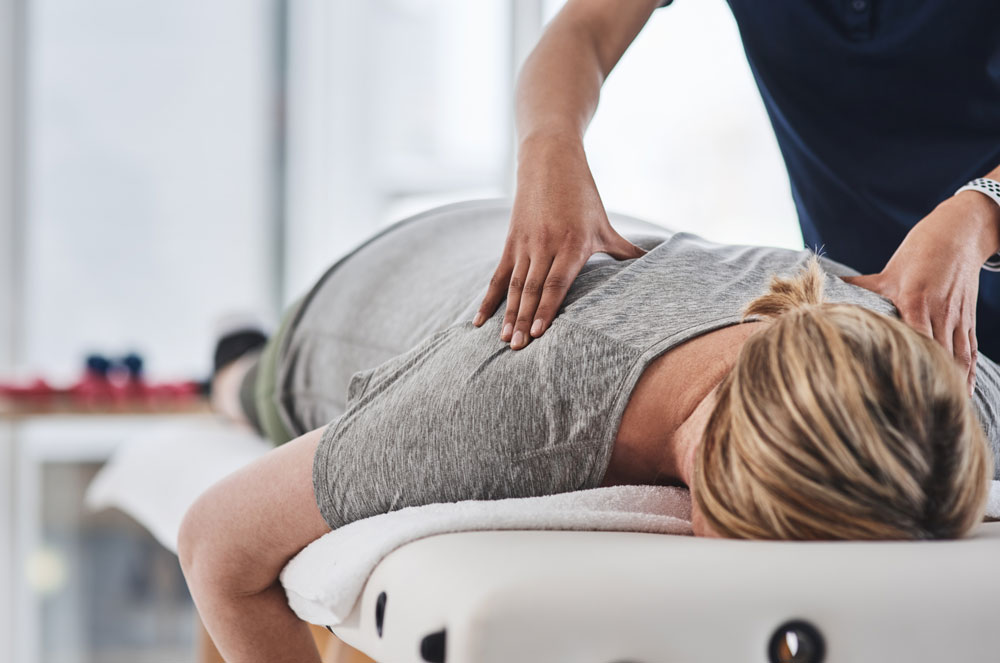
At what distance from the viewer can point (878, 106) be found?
144cm

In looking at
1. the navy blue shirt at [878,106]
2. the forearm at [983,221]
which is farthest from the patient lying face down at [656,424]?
the navy blue shirt at [878,106]

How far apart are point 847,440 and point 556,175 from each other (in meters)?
0.50

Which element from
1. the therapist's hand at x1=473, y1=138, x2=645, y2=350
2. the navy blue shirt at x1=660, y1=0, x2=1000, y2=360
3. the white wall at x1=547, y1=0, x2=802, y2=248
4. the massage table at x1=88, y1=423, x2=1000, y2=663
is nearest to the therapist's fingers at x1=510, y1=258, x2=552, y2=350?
the therapist's hand at x1=473, y1=138, x2=645, y2=350

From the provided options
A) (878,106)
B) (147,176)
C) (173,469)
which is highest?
(878,106)

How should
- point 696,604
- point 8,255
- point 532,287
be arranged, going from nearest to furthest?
point 696,604 → point 532,287 → point 8,255

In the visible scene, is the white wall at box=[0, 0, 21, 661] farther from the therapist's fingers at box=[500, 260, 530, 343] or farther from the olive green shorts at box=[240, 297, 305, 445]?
the therapist's fingers at box=[500, 260, 530, 343]

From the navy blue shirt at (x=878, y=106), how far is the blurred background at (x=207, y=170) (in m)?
1.55

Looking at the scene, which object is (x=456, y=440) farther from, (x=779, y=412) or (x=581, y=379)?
(x=779, y=412)

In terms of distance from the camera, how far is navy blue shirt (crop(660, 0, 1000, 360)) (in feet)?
4.44

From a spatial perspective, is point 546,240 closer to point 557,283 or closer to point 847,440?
point 557,283

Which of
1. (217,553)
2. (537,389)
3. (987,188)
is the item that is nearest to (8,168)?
(217,553)

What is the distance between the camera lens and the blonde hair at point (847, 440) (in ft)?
2.06

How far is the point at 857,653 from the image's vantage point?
1.82 ft

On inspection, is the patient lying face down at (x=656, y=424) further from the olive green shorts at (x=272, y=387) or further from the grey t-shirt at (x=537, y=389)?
the olive green shorts at (x=272, y=387)
